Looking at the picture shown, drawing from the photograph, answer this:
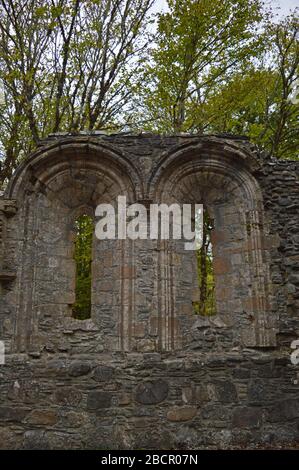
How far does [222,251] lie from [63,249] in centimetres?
246

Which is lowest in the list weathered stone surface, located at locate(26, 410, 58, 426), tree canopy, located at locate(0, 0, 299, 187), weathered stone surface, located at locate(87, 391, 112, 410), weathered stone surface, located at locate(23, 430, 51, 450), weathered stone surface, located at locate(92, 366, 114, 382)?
weathered stone surface, located at locate(23, 430, 51, 450)

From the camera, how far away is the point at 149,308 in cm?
623

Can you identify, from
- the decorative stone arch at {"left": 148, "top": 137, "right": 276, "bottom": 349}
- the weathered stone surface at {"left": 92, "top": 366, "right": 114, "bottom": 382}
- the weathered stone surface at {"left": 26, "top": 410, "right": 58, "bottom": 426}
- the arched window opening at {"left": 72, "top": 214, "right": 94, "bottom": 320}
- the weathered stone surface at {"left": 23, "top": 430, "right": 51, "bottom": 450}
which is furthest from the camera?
the arched window opening at {"left": 72, "top": 214, "right": 94, "bottom": 320}

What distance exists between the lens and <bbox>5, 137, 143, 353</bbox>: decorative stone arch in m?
6.24

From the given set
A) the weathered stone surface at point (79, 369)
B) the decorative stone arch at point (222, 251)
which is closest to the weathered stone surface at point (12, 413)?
the weathered stone surface at point (79, 369)

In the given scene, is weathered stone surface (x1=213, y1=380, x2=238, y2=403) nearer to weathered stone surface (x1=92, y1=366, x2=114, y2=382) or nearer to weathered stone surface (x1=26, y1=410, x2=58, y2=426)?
weathered stone surface (x1=92, y1=366, x2=114, y2=382)

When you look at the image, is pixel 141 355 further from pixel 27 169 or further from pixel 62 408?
pixel 27 169

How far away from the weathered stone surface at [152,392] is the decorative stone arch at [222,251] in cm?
51

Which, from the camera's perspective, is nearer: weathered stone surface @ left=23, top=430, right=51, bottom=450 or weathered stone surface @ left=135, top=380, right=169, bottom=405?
weathered stone surface @ left=23, top=430, right=51, bottom=450

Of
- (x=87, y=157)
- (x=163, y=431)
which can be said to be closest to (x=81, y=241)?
(x=87, y=157)

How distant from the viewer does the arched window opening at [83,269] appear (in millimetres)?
10289

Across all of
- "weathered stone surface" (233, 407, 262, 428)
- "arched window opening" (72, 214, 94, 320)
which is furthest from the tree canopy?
"weathered stone surface" (233, 407, 262, 428)

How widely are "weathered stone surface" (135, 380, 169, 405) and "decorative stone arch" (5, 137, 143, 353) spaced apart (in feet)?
2.03

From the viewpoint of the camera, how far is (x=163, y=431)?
18.6 ft
